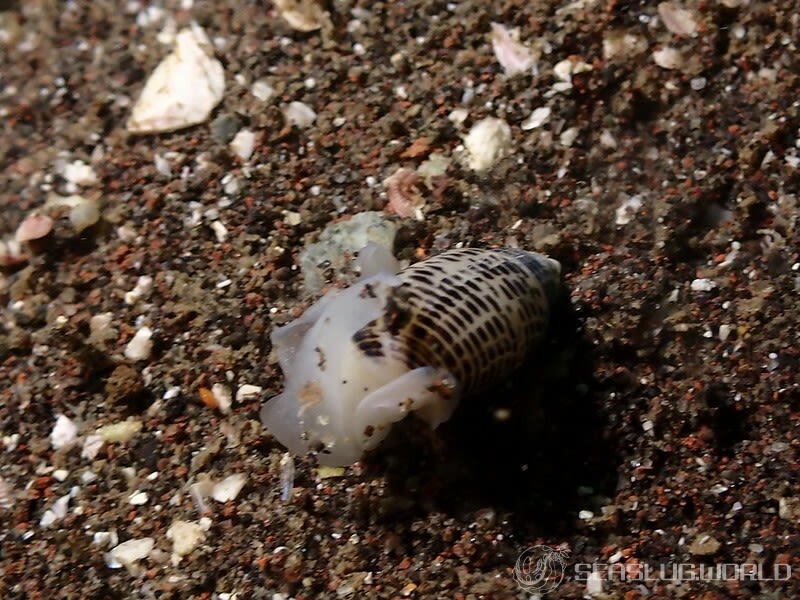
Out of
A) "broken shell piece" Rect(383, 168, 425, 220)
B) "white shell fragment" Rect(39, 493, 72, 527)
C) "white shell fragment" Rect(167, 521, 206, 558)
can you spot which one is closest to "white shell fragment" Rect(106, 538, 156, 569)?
"white shell fragment" Rect(167, 521, 206, 558)

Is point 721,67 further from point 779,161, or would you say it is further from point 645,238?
point 645,238

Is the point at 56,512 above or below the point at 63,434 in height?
below

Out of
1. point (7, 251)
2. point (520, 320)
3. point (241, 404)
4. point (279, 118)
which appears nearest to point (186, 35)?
point (279, 118)

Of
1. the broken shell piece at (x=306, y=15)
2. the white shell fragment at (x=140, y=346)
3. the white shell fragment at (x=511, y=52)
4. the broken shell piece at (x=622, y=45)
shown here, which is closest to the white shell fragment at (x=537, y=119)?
the white shell fragment at (x=511, y=52)

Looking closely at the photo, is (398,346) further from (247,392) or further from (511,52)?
(511,52)

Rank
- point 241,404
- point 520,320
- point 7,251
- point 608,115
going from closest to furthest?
point 520,320
point 241,404
point 608,115
point 7,251

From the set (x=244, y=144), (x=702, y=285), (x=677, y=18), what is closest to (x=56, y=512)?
(x=244, y=144)
